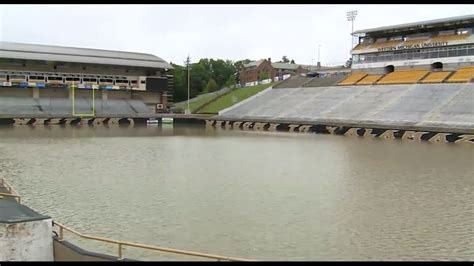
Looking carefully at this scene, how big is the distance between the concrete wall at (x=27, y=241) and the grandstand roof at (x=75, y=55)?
7529cm

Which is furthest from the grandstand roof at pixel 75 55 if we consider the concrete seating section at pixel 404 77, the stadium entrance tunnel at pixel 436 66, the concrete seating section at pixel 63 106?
the stadium entrance tunnel at pixel 436 66

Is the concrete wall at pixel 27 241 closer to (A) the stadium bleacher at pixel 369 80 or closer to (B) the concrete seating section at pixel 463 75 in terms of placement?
(B) the concrete seating section at pixel 463 75

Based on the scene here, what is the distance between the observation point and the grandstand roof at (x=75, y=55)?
7956 centimetres

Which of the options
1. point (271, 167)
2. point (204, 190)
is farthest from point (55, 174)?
point (271, 167)

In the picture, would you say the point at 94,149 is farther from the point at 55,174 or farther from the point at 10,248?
the point at 10,248

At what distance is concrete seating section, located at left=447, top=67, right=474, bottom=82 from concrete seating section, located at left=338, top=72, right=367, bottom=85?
14.5m

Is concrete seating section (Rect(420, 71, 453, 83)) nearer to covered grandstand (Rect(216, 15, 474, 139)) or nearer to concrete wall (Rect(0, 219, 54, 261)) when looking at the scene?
covered grandstand (Rect(216, 15, 474, 139))

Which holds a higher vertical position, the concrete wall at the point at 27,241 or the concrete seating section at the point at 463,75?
the concrete seating section at the point at 463,75

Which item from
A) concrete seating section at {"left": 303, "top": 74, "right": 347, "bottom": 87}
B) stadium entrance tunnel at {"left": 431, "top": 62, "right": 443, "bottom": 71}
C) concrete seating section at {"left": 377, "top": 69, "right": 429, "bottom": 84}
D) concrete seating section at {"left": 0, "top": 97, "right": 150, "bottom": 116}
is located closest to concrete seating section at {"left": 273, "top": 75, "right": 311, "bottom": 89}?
concrete seating section at {"left": 303, "top": 74, "right": 347, "bottom": 87}

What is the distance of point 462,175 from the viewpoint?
23.3m

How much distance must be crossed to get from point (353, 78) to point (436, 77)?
14.5 m

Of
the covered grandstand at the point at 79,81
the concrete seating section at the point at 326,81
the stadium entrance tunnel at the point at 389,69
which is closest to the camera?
the stadium entrance tunnel at the point at 389,69

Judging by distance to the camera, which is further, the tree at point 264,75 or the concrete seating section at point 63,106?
the tree at point 264,75

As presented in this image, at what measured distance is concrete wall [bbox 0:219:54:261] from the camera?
9.17 meters
